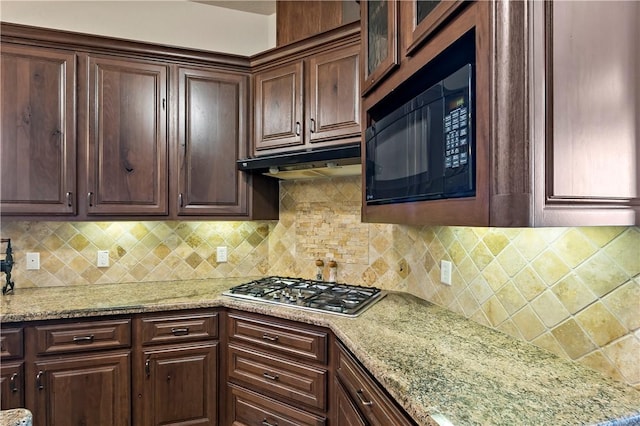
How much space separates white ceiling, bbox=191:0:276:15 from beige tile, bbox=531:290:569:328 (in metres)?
2.58

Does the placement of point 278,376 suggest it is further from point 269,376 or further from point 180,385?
point 180,385

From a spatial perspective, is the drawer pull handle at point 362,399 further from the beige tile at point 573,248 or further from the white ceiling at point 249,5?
the white ceiling at point 249,5

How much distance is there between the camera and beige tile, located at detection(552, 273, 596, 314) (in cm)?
112

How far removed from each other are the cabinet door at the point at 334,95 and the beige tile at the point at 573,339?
4.25 feet

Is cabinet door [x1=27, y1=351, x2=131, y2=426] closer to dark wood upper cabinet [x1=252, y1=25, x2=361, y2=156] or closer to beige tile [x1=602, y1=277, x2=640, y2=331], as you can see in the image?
dark wood upper cabinet [x1=252, y1=25, x2=361, y2=156]

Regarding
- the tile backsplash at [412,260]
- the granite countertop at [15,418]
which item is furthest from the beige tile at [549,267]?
the granite countertop at [15,418]

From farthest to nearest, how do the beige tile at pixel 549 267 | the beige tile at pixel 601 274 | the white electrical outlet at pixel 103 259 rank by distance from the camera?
1. the white electrical outlet at pixel 103 259
2. the beige tile at pixel 549 267
3. the beige tile at pixel 601 274

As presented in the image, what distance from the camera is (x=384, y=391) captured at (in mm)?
1163

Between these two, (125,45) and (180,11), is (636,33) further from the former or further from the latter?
(180,11)

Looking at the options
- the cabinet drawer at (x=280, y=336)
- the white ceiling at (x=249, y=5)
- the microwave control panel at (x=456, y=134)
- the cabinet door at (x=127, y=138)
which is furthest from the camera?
the white ceiling at (x=249, y=5)

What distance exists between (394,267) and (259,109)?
4.40ft

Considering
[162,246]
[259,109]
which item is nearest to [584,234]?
[259,109]

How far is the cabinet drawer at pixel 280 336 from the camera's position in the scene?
68.6 inches

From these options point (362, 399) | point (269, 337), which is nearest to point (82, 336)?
point (269, 337)
